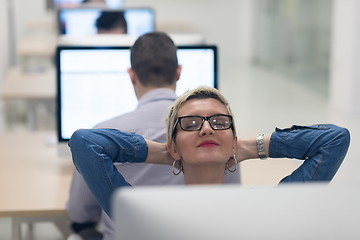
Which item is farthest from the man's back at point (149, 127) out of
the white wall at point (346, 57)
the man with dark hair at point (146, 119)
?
the white wall at point (346, 57)

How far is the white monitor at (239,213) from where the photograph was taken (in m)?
1.02

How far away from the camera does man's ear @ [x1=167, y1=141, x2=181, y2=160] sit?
198 centimetres

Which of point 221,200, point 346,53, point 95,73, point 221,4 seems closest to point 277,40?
point 221,4

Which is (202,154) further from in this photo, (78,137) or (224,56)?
(224,56)

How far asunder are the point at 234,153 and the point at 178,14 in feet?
34.7

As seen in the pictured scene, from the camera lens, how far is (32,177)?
3.00 m

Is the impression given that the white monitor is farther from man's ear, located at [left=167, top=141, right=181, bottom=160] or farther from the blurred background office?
the blurred background office

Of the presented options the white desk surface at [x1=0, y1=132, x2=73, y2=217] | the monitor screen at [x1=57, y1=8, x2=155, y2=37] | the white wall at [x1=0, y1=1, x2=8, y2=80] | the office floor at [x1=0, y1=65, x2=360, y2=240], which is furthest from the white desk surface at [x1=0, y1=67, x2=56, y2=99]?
the white desk surface at [x1=0, y1=132, x2=73, y2=217]

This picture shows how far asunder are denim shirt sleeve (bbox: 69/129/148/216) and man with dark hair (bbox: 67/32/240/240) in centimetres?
38

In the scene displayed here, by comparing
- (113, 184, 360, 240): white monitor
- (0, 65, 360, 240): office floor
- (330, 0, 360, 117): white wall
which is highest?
(113, 184, 360, 240): white monitor

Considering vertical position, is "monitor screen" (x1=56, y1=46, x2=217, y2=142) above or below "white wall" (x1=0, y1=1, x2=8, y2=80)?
above

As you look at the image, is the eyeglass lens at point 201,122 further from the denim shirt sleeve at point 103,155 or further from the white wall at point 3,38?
the white wall at point 3,38

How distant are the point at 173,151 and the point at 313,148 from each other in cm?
36

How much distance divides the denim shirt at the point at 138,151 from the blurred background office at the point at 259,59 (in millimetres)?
918
